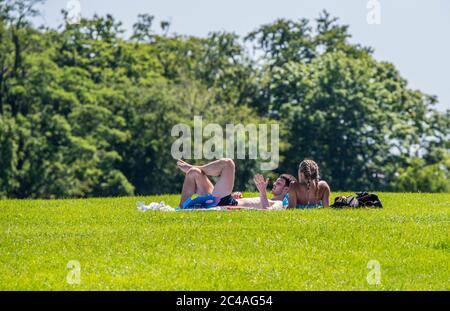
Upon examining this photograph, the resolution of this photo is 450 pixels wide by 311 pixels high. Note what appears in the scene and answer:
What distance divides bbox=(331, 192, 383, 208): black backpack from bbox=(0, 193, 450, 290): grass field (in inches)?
13.7

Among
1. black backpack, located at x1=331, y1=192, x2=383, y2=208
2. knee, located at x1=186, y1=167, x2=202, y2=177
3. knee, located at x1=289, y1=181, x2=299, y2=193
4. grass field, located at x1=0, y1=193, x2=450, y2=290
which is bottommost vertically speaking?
grass field, located at x1=0, y1=193, x2=450, y2=290

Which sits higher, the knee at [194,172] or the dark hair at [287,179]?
the knee at [194,172]

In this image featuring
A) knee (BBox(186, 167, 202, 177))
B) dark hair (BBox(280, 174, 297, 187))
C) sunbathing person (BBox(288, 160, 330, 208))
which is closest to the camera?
sunbathing person (BBox(288, 160, 330, 208))

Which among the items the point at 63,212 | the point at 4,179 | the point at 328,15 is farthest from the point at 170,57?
the point at 63,212

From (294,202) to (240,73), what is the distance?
2072 inches

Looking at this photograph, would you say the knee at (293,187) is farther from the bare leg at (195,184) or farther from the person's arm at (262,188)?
the bare leg at (195,184)

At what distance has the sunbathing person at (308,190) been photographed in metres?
21.1

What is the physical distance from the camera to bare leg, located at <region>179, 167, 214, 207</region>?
21.5 m

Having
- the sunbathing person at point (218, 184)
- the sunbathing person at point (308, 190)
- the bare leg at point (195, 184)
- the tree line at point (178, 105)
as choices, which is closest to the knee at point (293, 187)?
the sunbathing person at point (308, 190)

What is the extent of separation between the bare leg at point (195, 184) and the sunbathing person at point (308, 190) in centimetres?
193

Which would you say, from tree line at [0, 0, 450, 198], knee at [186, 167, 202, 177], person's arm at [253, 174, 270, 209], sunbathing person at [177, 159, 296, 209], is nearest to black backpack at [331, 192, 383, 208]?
sunbathing person at [177, 159, 296, 209]

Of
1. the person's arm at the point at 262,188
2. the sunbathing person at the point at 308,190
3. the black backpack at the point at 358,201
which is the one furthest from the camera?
the black backpack at the point at 358,201

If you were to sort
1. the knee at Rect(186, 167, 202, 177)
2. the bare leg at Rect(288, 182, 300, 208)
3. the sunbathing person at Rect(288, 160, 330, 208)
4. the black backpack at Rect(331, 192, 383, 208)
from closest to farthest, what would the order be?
the sunbathing person at Rect(288, 160, 330, 208)
the bare leg at Rect(288, 182, 300, 208)
the knee at Rect(186, 167, 202, 177)
the black backpack at Rect(331, 192, 383, 208)

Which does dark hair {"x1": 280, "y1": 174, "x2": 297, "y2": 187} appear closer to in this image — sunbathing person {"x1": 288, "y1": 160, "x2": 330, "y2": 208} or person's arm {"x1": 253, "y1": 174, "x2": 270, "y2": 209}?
sunbathing person {"x1": 288, "y1": 160, "x2": 330, "y2": 208}
